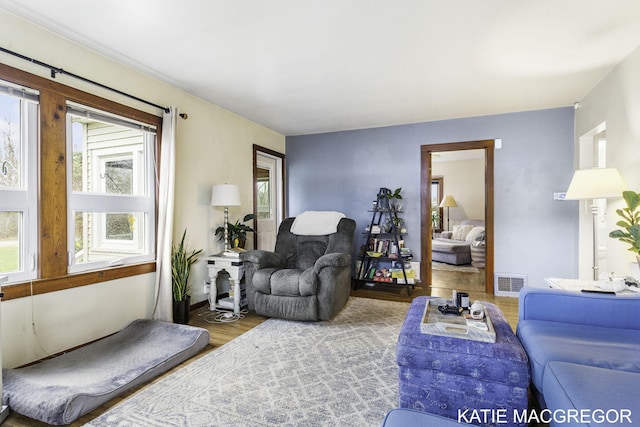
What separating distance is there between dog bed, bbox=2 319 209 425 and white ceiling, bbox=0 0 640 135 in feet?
7.02

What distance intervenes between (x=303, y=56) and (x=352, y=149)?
244 cm

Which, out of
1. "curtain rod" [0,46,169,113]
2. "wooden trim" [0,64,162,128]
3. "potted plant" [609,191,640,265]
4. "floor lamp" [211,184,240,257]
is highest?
"curtain rod" [0,46,169,113]

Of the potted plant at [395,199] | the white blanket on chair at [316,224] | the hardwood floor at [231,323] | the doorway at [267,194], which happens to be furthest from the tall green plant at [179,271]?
the potted plant at [395,199]

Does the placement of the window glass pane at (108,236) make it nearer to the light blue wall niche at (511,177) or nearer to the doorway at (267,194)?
the doorway at (267,194)

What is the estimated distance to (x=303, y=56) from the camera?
257 centimetres

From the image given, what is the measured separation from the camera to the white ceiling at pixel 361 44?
77.4 inches

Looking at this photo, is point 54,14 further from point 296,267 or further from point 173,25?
point 296,267

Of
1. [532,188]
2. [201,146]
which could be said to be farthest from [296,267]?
[532,188]

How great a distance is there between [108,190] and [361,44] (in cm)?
243

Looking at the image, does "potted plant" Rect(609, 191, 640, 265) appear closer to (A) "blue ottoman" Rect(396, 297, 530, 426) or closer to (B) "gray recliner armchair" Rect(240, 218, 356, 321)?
(A) "blue ottoman" Rect(396, 297, 530, 426)

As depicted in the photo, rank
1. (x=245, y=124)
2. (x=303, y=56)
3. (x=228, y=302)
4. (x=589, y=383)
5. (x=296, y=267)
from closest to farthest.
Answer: (x=589, y=383) → (x=303, y=56) → (x=228, y=302) → (x=296, y=267) → (x=245, y=124)


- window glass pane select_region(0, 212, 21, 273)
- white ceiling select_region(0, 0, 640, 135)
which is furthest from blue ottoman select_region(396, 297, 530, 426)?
window glass pane select_region(0, 212, 21, 273)

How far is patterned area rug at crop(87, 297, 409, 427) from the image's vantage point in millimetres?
1665

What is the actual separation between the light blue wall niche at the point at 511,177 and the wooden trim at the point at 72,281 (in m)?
3.04
